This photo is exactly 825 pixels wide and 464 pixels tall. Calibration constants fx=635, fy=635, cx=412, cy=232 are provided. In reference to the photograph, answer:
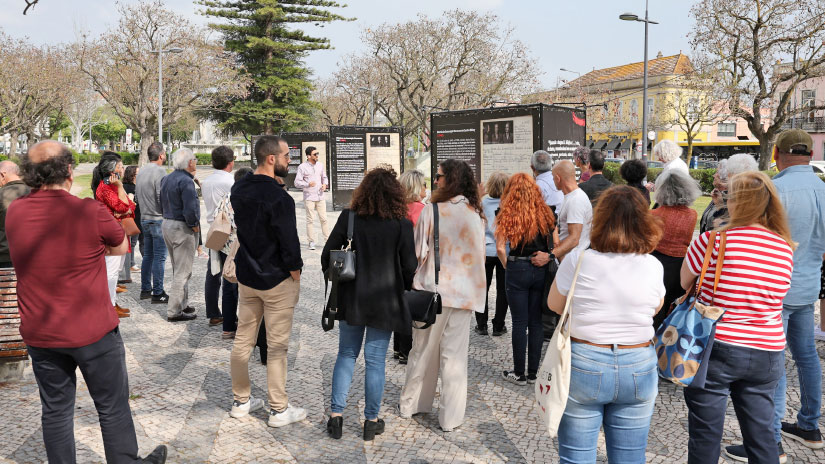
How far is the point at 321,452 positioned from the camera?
153 inches

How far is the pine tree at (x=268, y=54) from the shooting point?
142ft

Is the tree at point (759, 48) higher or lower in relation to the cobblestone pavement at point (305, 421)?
higher

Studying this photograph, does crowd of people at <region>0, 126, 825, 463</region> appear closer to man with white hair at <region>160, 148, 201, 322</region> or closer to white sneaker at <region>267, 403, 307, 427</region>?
white sneaker at <region>267, 403, 307, 427</region>

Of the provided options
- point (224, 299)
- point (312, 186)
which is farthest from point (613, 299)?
point (312, 186)

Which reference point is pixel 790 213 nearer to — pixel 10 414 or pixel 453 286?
pixel 453 286

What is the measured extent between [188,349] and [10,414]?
1.74 meters

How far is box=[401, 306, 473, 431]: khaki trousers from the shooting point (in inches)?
165

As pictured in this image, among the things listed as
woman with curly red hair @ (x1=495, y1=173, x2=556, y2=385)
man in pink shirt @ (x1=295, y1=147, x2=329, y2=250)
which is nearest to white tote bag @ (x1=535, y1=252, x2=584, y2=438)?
woman with curly red hair @ (x1=495, y1=173, x2=556, y2=385)

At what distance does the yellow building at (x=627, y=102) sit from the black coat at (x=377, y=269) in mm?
47003

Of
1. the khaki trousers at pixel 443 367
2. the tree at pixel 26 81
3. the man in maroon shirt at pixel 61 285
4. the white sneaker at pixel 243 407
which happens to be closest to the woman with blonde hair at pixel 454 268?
the khaki trousers at pixel 443 367

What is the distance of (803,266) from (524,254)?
1900 millimetres

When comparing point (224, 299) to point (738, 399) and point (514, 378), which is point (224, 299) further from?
point (738, 399)

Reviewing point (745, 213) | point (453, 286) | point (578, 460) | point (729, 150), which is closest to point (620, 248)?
point (745, 213)

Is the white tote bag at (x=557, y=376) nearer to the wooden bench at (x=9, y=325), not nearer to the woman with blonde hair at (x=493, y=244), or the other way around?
the woman with blonde hair at (x=493, y=244)
